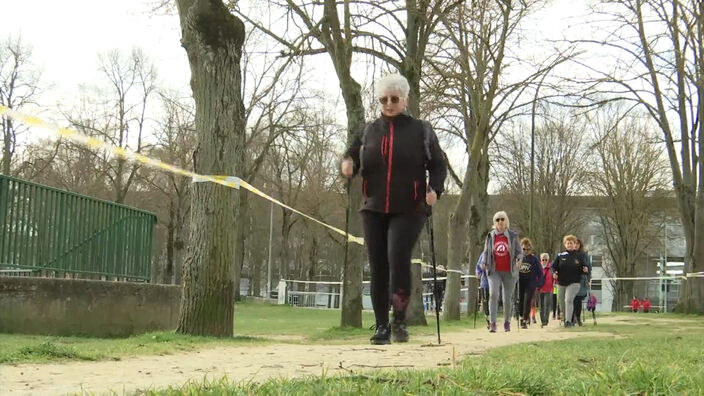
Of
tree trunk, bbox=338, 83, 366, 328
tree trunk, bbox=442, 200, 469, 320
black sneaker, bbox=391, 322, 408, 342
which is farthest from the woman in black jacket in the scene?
black sneaker, bbox=391, 322, 408, 342

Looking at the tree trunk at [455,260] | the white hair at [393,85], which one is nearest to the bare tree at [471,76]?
the tree trunk at [455,260]

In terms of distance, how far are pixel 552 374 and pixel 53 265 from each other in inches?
321

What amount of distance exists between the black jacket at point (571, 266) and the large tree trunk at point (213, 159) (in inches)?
320

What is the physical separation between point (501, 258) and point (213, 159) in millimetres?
4779

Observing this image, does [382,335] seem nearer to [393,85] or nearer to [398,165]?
[398,165]

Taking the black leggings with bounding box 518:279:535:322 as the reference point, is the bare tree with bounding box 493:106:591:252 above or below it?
above

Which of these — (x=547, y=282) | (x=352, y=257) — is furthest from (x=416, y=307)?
(x=547, y=282)

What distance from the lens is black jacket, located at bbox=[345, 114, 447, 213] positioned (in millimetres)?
6199

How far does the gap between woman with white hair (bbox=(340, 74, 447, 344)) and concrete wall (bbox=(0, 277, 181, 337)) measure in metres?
4.98

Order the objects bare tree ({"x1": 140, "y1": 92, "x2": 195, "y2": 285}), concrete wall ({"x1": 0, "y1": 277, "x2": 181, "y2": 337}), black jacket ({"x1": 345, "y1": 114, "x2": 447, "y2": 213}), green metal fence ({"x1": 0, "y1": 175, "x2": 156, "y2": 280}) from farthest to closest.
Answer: bare tree ({"x1": 140, "y1": 92, "x2": 195, "y2": 285}) → green metal fence ({"x1": 0, "y1": 175, "x2": 156, "y2": 280}) → concrete wall ({"x1": 0, "y1": 277, "x2": 181, "y2": 337}) → black jacket ({"x1": 345, "y1": 114, "x2": 447, "y2": 213})

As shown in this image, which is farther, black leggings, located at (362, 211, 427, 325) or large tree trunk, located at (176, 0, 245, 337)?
large tree trunk, located at (176, 0, 245, 337)

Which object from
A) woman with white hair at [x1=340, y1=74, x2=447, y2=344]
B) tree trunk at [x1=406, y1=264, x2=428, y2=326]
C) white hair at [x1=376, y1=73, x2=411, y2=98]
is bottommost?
tree trunk at [x1=406, y1=264, x2=428, y2=326]

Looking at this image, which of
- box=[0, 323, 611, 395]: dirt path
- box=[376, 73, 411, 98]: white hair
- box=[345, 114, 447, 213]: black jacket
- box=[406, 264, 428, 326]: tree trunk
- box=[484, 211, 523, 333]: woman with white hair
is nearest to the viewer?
box=[0, 323, 611, 395]: dirt path

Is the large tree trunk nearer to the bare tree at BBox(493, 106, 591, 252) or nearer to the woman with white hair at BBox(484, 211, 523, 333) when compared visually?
the woman with white hair at BBox(484, 211, 523, 333)
